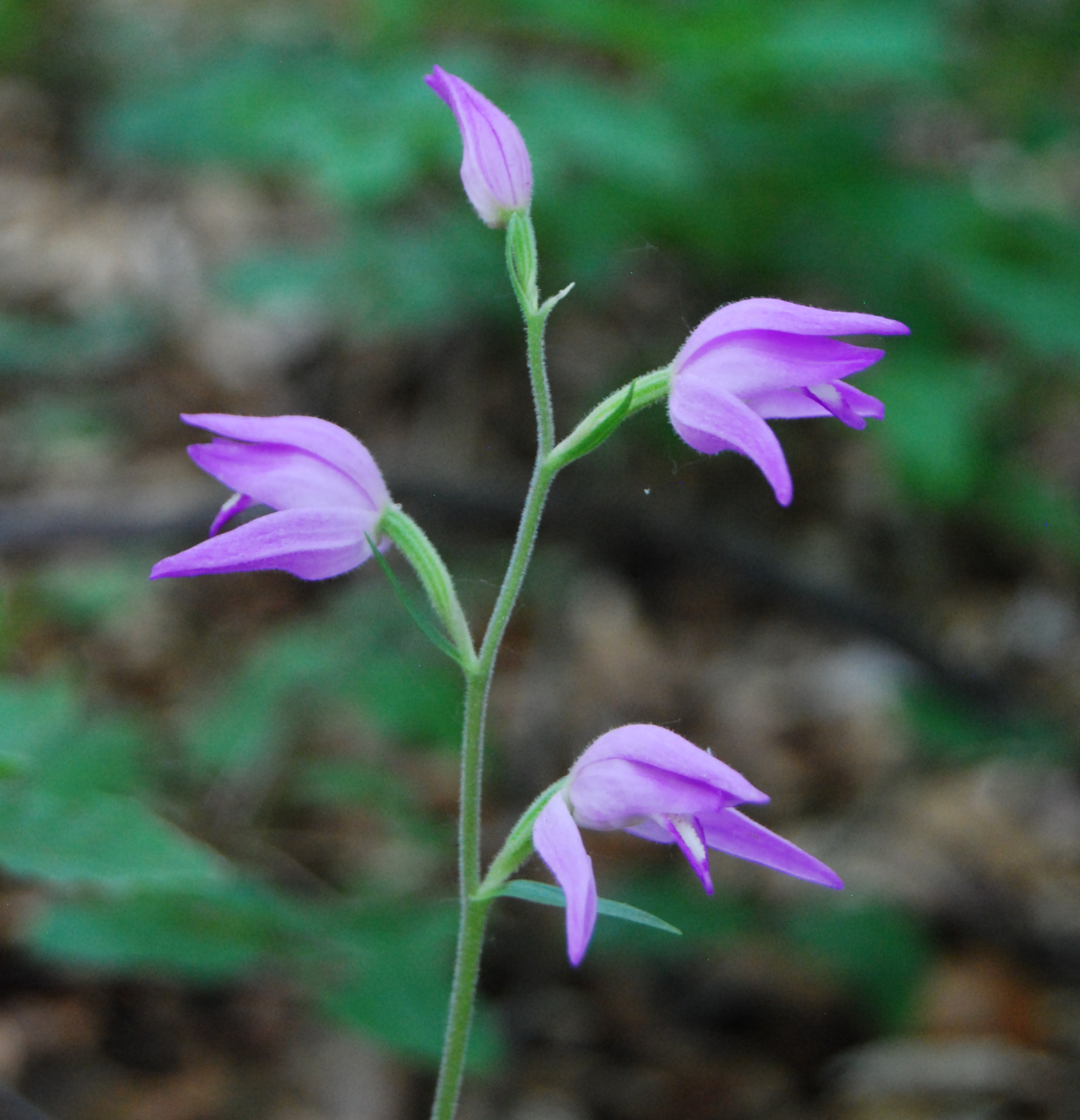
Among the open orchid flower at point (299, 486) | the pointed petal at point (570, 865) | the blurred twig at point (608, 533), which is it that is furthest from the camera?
the blurred twig at point (608, 533)

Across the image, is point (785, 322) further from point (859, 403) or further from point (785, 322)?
point (859, 403)

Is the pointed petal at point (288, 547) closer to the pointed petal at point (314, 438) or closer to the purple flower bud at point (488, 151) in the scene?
the pointed petal at point (314, 438)

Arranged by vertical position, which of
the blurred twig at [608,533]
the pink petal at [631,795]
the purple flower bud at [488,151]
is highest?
the purple flower bud at [488,151]

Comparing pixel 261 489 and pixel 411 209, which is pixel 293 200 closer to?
pixel 411 209

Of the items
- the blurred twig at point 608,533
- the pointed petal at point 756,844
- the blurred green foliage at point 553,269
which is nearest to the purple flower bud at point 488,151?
the pointed petal at point 756,844

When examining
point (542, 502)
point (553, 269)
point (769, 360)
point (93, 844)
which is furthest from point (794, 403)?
point (553, 269)

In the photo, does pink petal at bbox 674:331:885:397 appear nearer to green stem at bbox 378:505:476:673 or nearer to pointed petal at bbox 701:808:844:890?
green stem at bbox 378:505:476:673

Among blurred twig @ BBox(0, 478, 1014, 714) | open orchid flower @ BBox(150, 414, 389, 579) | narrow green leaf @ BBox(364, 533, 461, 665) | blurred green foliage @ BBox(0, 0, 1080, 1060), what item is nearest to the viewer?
narrow green leaf @ BBox(364, 533, 461, 665)

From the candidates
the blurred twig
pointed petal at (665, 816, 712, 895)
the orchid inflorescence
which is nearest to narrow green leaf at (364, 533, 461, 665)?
the orchid inflorescence
